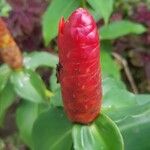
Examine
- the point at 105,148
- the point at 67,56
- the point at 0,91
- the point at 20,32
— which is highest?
the point at 67,56

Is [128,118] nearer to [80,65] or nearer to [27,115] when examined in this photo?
[80,65]

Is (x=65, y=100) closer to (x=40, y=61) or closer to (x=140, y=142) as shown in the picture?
(x=140, y=142)

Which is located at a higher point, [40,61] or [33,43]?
[40,61]

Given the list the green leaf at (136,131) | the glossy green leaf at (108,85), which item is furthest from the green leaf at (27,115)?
the green leaf at (136,131)

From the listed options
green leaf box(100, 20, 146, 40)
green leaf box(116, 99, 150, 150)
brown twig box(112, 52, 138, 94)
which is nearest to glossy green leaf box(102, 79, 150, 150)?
green leaf box(116, 99, 150, 150)

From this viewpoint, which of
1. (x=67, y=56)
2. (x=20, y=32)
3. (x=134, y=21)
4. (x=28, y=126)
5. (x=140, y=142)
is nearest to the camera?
(x=67, y=56)

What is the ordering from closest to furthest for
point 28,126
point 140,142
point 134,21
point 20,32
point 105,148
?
1. point 105,148
2. point 140,142
3. point 28,126
4. point 20,32
5. point 134,21

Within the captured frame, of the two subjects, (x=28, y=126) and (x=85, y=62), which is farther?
(x=28, y=126)

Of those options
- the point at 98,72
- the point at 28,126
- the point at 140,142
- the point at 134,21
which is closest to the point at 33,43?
the point at 134,21
